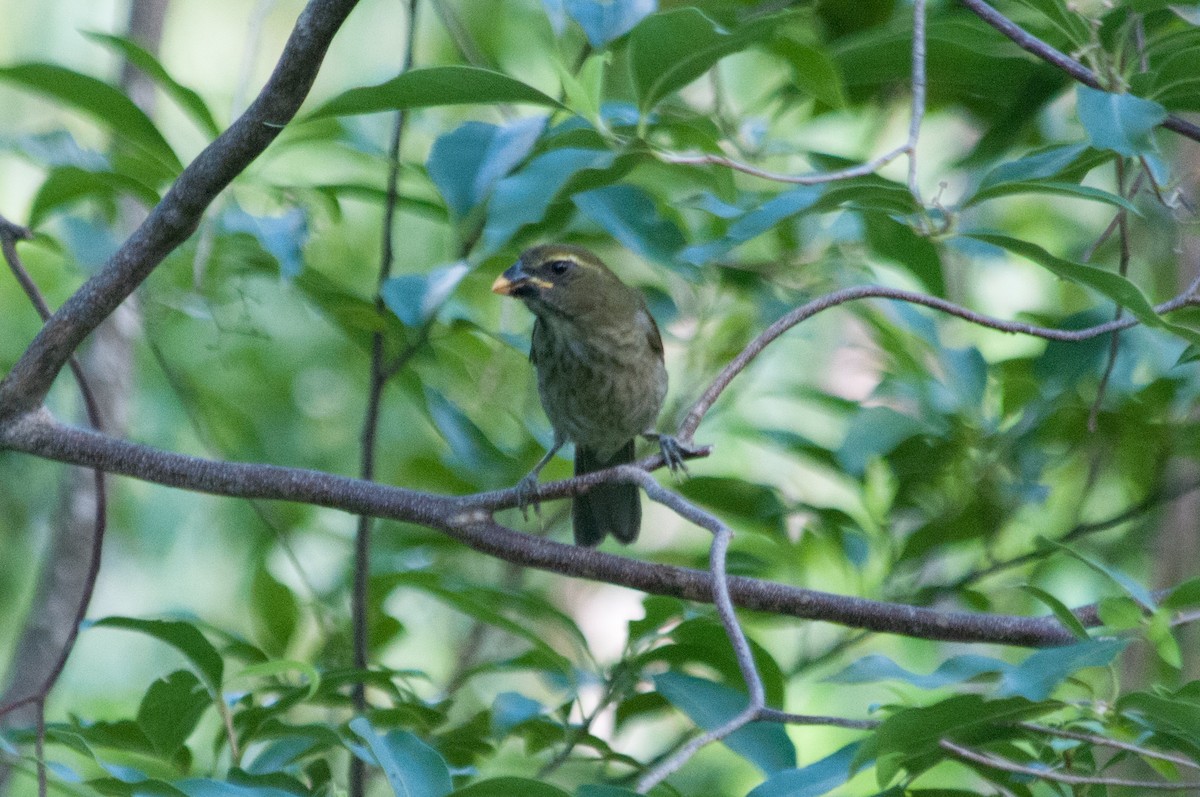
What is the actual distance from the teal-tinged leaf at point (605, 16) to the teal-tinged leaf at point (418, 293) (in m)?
0.60

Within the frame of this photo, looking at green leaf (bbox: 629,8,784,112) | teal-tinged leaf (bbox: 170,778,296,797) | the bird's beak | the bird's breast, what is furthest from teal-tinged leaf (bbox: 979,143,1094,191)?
the bird's breast

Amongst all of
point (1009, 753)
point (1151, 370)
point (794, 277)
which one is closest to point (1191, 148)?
point (1151, 370)

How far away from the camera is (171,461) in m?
2.48

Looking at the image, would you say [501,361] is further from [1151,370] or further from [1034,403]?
[1151,370]

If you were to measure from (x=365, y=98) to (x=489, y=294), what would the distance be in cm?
235

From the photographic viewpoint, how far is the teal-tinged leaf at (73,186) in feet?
9.45

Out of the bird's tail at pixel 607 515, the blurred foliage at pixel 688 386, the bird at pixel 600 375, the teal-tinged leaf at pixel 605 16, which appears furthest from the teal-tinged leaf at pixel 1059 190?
A: the bird's tail at pixel 607 515

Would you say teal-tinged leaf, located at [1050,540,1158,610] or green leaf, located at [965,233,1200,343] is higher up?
green leaf, located at [965,233,1200,343]

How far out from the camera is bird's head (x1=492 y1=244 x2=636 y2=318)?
3941mm

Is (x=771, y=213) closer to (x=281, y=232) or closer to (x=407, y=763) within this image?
(x=281, y=232)

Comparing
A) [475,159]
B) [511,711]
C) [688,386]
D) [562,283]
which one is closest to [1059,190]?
[475,159]

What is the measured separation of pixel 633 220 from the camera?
3.16 meters

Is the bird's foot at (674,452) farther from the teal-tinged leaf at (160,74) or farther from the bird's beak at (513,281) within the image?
Answer: the teal-tinged leaf at (160,74)

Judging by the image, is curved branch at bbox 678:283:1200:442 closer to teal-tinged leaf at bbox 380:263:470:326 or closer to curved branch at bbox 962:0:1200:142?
curved branch at bbox 962:0:1200:142
